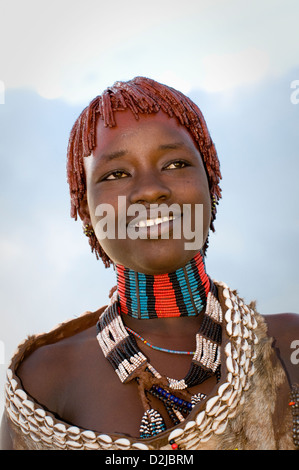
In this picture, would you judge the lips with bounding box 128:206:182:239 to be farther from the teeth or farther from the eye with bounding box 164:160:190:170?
the eye with bounding box 164:160:190:170

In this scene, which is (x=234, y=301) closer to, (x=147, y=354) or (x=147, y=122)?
(x=147, y=354)

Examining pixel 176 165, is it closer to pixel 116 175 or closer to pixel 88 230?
pixel 116 175

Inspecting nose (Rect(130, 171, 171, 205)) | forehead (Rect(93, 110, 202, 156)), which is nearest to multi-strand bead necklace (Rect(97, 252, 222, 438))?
nose (Rect(130, 171, 171, 205))

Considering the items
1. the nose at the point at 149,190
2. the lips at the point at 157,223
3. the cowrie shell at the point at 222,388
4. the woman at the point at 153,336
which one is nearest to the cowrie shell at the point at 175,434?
the woman at the point at 153,336

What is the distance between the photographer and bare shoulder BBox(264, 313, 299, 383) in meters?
2.47

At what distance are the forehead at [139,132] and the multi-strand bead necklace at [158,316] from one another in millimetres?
543

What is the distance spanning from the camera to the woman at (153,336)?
2191mm

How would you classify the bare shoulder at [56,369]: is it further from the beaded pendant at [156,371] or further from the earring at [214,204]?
the earring at [214,204]
